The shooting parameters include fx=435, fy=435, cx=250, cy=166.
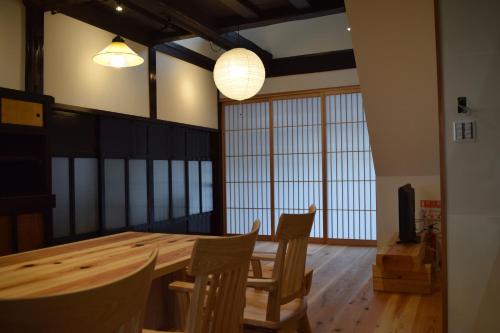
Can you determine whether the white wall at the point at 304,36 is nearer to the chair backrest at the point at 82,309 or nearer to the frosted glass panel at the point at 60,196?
the frosted glass panel at the point at 60,196

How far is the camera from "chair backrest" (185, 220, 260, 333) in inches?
52.7

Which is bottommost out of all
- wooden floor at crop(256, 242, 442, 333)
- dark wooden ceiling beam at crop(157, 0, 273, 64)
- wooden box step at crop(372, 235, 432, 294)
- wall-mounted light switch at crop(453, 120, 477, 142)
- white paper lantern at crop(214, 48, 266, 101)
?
wooden floor at crop(256, 242, 442, 333)

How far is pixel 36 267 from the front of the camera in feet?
5.81

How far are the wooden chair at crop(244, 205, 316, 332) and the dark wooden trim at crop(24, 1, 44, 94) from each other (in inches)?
112

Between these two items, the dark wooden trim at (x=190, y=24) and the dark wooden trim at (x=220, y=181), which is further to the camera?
the dark wooden trim at (x=220, y=181)

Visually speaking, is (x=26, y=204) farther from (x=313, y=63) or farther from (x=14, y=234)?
(x=313, y=63)

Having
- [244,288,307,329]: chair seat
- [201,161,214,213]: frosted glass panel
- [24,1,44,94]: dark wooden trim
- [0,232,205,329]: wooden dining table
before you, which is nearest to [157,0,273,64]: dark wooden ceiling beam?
[24,1,44,94]: dark wooden trim

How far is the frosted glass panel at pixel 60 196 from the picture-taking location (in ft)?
13.5

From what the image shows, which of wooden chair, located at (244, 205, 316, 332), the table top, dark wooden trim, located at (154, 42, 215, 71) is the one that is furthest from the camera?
dark wooden trim, located at (154, 42, 215, 71)

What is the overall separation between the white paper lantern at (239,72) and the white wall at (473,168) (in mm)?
Result: 1687

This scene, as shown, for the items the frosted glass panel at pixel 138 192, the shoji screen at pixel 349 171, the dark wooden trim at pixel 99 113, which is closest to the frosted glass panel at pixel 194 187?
the dark wooden trim at pixel 99 113

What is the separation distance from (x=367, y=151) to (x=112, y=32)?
3.71 meters

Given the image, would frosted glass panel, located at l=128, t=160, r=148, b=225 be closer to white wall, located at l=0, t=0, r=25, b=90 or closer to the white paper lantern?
white wall, located at l=0, t=0, r=25, b=90

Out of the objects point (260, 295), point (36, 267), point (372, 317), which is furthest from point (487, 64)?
point (36, 267)
